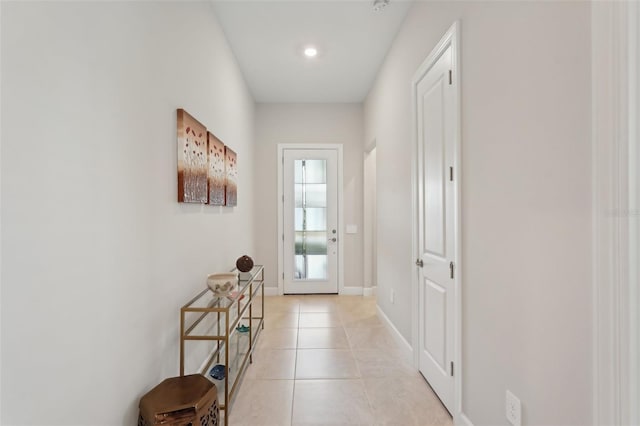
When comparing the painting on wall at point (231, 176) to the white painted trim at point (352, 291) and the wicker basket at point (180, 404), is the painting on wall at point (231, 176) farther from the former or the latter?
the white painted trim at point (352, 291)

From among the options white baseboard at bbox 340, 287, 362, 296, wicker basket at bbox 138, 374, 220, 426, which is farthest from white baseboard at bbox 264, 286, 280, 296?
wicker basket at bbox 138, 374, 220, 426

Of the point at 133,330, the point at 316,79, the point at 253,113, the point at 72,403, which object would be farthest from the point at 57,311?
the point at 253,113

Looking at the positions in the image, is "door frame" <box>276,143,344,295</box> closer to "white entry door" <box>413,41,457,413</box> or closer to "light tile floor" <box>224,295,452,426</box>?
"light tile floor" <box>224,295,452,426</box>

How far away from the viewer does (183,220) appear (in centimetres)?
194

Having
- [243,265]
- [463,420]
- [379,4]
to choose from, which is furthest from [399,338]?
[379,4]

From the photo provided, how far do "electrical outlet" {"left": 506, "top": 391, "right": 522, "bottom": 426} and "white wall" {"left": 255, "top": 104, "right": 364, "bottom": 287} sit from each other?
137 inches

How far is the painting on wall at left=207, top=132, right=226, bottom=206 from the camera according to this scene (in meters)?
2.43

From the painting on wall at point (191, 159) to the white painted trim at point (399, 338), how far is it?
204 centimetres

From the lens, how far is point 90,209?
111cm

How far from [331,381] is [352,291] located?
2536mm

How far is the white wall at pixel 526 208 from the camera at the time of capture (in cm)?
100

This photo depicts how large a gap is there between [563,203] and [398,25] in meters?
2.43

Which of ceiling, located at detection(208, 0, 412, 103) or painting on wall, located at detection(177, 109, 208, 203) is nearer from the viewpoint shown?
painting on wall, located at detection(177, 109, 208, 203)

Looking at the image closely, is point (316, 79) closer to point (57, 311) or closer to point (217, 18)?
point (217, 18)
